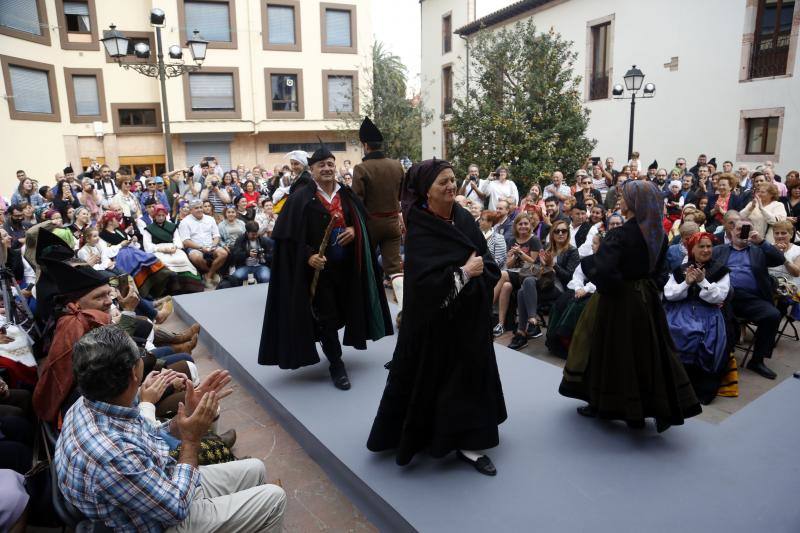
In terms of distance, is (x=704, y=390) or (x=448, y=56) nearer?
(x=704, y=390)

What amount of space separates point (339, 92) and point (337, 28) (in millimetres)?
2767

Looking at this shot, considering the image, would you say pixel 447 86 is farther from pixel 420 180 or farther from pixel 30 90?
pixel 420 180

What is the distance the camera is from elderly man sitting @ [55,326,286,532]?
187 centimetres

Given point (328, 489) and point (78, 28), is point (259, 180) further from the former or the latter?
point (328, 489)

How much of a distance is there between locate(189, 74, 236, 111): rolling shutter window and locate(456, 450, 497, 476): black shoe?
77.5 ft

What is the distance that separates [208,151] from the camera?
2462 centimetres

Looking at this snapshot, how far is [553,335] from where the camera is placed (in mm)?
5289

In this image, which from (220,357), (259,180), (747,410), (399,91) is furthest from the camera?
(399,91)

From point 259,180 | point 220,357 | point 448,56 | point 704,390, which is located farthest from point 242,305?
point 448,56

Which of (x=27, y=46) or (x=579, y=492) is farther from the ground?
(x=27, y=46)

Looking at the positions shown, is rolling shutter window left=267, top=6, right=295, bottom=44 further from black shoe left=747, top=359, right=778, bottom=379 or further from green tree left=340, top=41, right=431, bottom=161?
black shoe left=747, top=359, right=778, bottom=379

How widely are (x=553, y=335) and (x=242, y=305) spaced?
3411mm

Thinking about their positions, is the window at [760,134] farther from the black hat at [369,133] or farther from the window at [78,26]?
the window at [78,26]

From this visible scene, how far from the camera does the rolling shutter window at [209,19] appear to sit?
22688 mm
